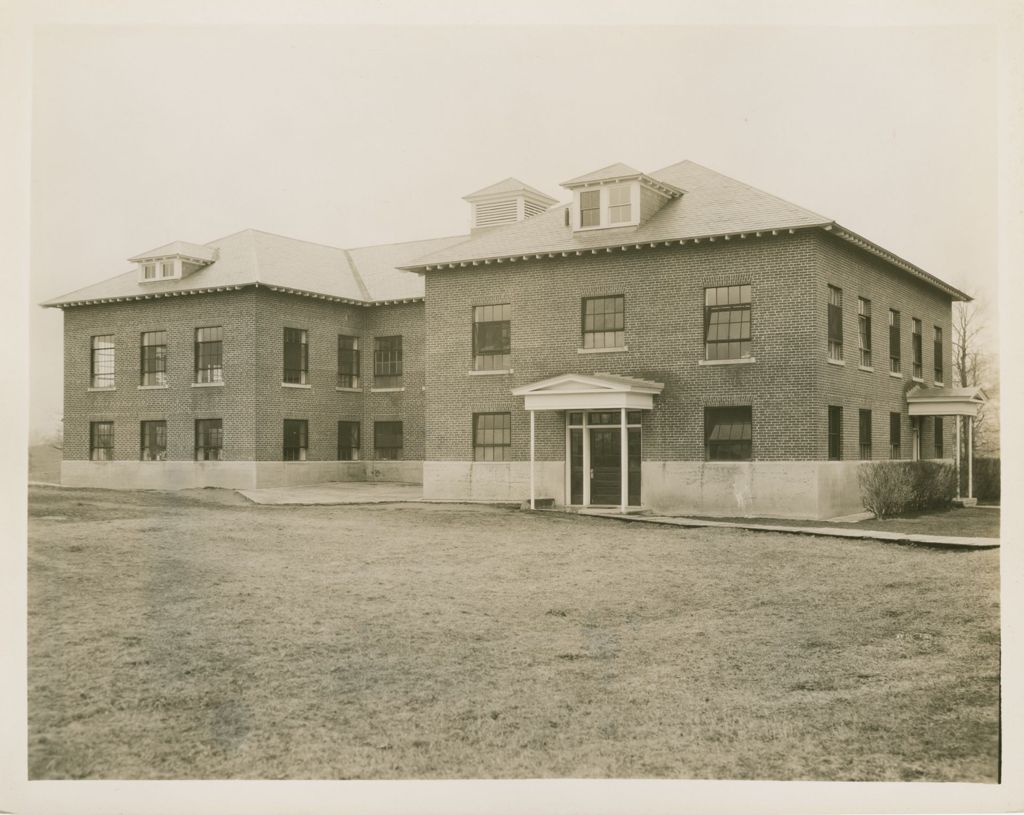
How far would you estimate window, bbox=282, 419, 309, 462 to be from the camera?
15.7 metres

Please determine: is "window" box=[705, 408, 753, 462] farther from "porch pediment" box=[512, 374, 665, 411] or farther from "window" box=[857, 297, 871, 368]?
"window" box=[857, 297, 871, 368]

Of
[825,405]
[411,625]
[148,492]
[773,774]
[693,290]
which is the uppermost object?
[693,290]

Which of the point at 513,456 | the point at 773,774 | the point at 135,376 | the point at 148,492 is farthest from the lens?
the point at 513,456

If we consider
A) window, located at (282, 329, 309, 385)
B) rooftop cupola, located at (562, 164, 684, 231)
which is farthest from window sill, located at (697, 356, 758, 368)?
window, located at (282, 329, 309, 385)

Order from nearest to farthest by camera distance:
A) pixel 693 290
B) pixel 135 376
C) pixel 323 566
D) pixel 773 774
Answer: pixel 773 774 → pixel 323 566 → pixel 135 376 → pixel 693 290

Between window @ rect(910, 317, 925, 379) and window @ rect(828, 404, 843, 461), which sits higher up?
window @ rect(910, 317, 925, 379)

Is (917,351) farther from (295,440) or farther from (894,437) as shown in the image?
(295,440)

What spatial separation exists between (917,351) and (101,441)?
15087mm

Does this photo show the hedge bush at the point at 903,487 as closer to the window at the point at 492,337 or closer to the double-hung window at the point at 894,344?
the double-hung window at the point at 894,344

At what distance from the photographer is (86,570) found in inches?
387

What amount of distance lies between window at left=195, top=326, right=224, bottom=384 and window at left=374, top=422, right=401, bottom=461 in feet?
13.7

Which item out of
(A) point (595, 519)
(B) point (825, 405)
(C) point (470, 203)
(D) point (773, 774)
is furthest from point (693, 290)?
(D) point (773, 774)

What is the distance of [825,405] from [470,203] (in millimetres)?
8296

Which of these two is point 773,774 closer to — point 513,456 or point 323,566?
point 323,566
